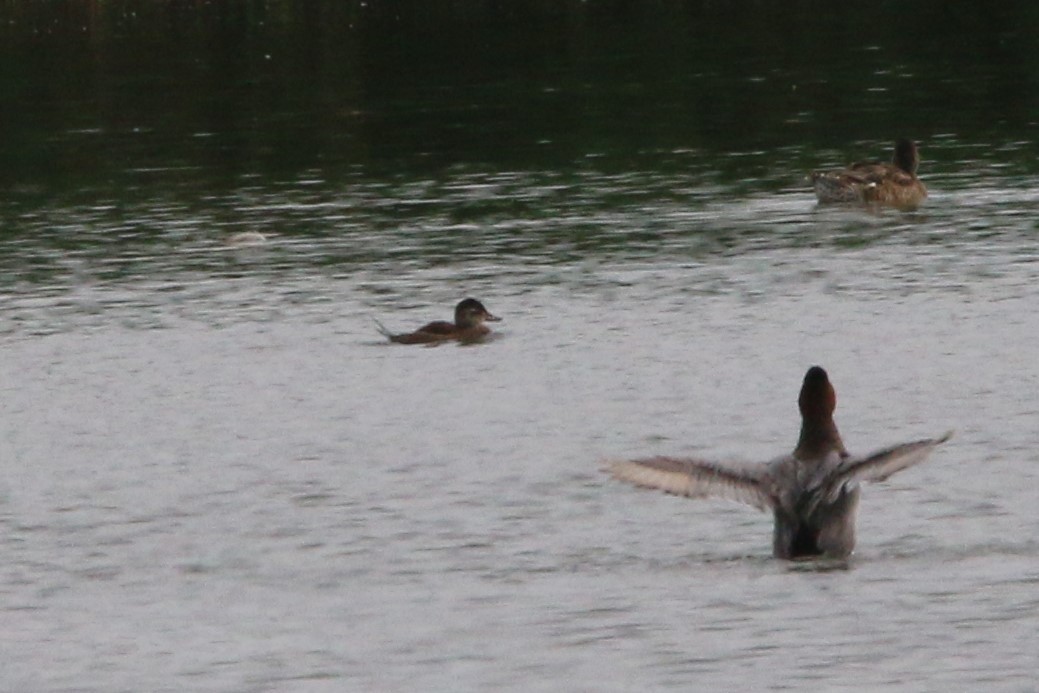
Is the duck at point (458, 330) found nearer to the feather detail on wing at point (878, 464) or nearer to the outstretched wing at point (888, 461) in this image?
the feather detail on wing at point (878, 464)

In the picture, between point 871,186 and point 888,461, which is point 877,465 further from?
point 871,186

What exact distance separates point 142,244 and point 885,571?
1764 cm

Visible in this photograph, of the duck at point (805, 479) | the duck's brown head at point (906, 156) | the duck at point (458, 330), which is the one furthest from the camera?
the duck's brown head at point (906, 156)

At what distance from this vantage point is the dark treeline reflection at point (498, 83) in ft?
128

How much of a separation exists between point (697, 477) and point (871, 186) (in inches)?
664

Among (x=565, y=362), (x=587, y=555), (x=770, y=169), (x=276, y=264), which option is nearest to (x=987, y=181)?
(x=770, y=169)

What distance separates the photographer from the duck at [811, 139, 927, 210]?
30.2 m

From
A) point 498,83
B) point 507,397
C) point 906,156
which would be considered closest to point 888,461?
point 507,397

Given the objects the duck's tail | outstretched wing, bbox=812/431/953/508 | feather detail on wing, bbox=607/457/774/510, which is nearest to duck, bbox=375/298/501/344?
the duck's tail

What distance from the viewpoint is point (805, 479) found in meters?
13.6

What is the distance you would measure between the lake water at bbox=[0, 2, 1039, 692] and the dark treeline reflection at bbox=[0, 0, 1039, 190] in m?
0.31

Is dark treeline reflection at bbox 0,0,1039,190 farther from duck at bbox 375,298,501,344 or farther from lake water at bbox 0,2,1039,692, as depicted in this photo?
duck at bbox 375,298,501,344

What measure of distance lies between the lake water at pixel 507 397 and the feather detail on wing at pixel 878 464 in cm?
50

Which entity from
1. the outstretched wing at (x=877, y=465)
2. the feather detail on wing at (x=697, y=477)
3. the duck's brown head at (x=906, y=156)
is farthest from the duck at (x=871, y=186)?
the outstretched wing at (x=877, y=465)
